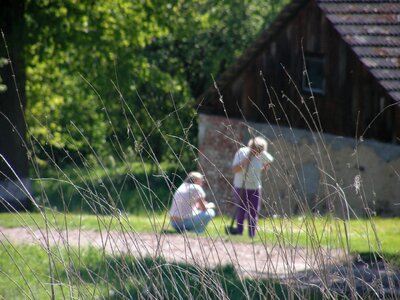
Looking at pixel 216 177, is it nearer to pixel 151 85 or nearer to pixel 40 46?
pixel 40 46

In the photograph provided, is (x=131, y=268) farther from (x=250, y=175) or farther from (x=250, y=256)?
(x=250, y=175)

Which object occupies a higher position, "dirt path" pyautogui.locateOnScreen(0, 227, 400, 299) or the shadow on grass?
the shadow on grass

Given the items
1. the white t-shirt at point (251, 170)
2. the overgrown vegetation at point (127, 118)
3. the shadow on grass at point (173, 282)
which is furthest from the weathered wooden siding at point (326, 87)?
the shadow on grass at point (173, 282)

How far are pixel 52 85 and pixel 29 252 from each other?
42.5 ft

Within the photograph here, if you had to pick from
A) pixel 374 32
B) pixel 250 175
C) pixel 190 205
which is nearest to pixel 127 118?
pixel 250 175

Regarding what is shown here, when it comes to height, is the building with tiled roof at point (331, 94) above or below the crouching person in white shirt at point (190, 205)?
below

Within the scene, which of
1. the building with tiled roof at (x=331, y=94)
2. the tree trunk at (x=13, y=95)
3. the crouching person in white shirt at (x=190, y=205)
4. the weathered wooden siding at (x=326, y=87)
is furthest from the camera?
the weathered wooden siding at (x=326, y=87)

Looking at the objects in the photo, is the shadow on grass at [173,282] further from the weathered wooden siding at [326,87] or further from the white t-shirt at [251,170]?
the weathered wooden siding at [326,87]

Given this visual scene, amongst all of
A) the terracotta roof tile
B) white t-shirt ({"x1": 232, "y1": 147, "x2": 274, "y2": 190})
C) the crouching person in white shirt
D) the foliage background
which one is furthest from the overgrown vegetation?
the terracotta roof tile

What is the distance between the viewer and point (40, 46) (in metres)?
17.8

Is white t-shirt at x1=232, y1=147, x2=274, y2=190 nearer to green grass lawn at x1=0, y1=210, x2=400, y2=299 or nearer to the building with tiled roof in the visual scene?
green grass lawn at x1=0, y1=210, x2=400, y2=299

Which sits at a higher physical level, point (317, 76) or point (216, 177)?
point (317, 76)

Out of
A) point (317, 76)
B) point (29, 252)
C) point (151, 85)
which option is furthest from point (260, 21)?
point (29, 252)

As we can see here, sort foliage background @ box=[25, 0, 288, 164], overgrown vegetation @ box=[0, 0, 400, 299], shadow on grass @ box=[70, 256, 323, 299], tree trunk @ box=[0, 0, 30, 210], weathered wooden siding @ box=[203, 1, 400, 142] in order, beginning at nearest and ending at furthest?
shadow on grass @ box=[70, 256, 323, 299] → overgrown vegetation @ box=[0, 0, 400, 299] → tree trunk @ box=[0, 0, 30, 210] → weathered wooden siding @ box=[203, 1, 400, 142] → foliage background @ box=[25, 0, 288, 164]
